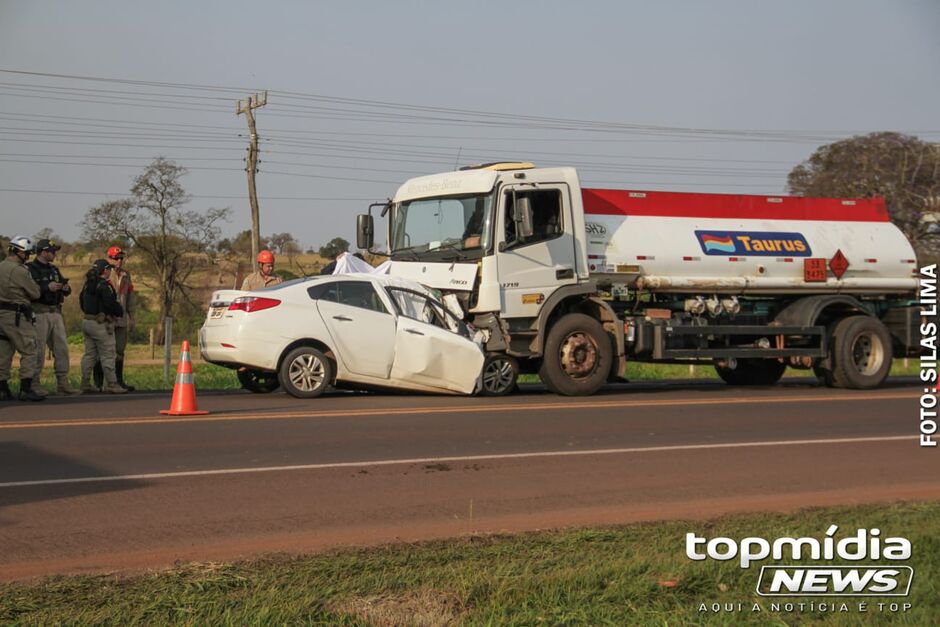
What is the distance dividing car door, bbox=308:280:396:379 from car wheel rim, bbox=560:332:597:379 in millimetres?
2667

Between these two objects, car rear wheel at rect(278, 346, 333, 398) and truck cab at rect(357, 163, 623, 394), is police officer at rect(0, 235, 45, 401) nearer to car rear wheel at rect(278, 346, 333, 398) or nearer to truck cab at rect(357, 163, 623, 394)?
car rear wheel at rect(278, 346, 333, 398)

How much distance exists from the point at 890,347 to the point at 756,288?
9.00 feet

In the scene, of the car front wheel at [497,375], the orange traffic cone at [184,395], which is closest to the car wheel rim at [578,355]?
the car front wheel at [497,375]

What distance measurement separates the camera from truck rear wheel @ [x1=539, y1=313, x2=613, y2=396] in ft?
51.3

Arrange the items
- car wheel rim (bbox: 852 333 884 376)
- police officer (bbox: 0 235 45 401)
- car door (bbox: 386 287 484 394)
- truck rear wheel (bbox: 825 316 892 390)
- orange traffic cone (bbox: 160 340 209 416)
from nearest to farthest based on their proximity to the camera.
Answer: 1. orange traffic cone (bbox: 160 340 209 416)
2. police officer (bbox: 0 235 45 401)
3. car door (bbox: 386 287 484 394)
4. truck rear wheel (bbox: 825 316 892 390)
5. car wheel rim (bbox: 852 333 884 376)

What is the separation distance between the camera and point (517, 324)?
1571 cm

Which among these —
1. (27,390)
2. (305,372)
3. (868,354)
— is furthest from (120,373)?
(868,354)

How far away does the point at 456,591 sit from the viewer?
539cm

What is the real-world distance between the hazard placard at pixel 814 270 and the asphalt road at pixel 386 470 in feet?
13.8

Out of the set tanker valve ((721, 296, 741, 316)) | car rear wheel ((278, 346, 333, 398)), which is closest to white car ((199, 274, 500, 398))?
car rear wheel ((278, 346, 333, 398))

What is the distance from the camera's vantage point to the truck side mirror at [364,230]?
664 inches

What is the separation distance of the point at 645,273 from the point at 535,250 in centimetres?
193

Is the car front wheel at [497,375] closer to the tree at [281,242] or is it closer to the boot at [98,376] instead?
the boot at [98,376]

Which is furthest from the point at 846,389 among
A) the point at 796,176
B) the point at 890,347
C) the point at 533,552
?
the point at 796,176
